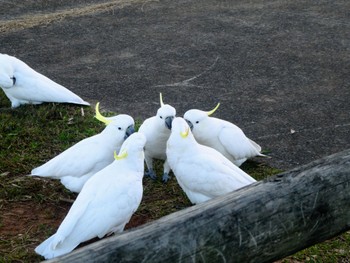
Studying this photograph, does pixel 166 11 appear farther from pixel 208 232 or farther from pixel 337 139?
pixel 208 232

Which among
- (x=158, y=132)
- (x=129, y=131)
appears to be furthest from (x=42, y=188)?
(x=158, y=132)

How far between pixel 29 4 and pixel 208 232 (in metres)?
5.93

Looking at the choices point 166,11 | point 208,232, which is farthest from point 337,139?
point 166,11

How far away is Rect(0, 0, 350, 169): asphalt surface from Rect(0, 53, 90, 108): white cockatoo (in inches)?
14.5

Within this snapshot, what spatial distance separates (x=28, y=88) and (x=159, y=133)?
145 centimetres

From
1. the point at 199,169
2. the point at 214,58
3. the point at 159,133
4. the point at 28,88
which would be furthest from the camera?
the point at 214,58

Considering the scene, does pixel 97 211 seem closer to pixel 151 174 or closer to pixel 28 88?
pixel 151 174

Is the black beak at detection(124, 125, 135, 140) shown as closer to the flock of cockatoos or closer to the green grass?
the flock of cockatoos

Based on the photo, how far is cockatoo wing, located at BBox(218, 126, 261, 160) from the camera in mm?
3986

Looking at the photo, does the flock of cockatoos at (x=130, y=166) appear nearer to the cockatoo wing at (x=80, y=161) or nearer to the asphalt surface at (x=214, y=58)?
the cockatoo wing at (x=80, y=161)

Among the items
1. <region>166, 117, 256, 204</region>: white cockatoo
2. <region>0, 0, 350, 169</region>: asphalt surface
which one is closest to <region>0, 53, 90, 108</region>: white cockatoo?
<region>0, 0, 350, 169</region>: asphalt surface

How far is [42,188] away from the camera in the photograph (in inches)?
154

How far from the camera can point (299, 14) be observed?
22.8ft

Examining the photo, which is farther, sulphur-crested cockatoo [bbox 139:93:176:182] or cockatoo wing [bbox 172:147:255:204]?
sulphur-crested cockatoo [bbox 139:93:176:182]
